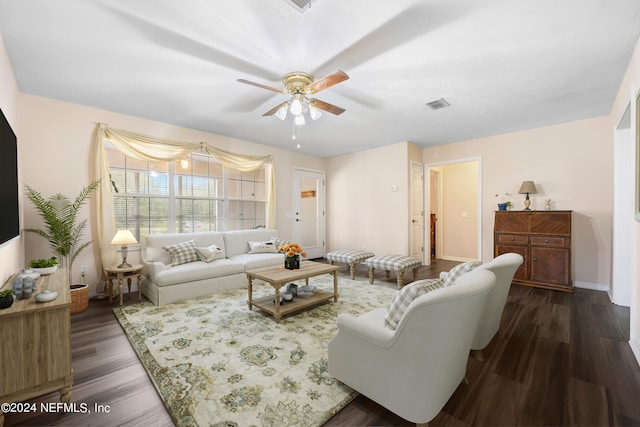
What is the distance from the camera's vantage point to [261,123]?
4.33m

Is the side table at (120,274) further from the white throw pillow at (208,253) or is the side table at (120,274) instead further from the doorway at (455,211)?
the doorway at (455,211)

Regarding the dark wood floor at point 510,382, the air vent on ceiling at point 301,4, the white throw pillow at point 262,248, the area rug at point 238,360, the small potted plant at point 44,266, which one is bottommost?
the dark wood floor at point 510,382

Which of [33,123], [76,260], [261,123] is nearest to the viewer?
[33,123]

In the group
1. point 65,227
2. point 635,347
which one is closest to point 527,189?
point 635,347

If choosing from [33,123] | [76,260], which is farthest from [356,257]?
[33,123]

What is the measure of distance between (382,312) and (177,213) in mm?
3910

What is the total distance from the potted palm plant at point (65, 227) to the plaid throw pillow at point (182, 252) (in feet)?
3.19

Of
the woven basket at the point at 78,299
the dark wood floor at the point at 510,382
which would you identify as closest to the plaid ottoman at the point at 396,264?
the dark wood floor at the point at 510,382

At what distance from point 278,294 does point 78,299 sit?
7.80 feet

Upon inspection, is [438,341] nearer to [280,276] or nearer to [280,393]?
[280,393]

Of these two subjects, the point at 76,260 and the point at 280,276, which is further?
the point at 76,260

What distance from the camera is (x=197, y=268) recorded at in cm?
371

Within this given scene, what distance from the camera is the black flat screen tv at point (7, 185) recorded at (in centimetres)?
191

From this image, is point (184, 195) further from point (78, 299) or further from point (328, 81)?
point (328, 81)
